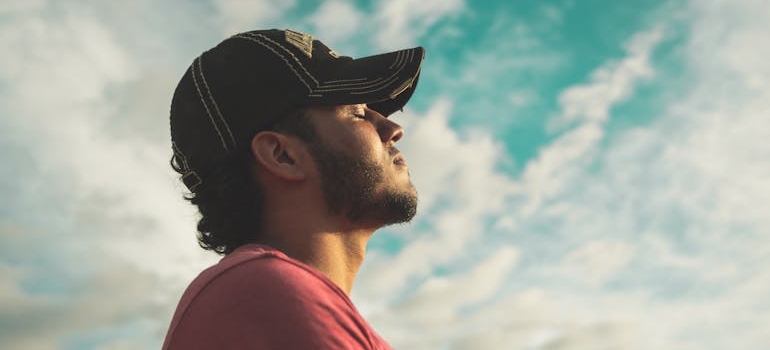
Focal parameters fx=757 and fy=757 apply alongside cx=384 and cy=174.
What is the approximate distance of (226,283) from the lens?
289 cm

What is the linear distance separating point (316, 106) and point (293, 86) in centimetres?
17

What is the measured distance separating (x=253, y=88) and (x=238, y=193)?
587mm

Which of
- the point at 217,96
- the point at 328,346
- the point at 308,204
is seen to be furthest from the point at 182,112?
the point at 328,346

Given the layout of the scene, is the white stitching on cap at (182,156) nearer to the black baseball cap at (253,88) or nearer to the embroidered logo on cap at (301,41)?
the black baseball cap at (253,88)

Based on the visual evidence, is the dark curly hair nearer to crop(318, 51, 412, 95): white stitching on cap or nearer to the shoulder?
crop(318, 51, 412, 95): white stitching on cap

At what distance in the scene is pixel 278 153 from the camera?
4168 mm

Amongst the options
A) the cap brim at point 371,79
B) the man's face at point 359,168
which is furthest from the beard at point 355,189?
the cap brim at point 371,79

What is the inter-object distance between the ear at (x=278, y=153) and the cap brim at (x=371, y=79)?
0.89ft

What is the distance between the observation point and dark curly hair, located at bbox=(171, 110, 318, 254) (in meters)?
4.18

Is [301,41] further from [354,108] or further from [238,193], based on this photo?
[238,193]

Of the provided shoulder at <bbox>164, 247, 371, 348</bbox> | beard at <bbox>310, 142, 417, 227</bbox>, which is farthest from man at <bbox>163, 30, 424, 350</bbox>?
shoulder at <bbox>164, 247, 371, 348</bbox>

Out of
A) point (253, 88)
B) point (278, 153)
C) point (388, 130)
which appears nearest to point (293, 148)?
point (278, 153)

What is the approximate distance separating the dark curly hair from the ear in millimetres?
54

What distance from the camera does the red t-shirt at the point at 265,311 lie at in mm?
2670
